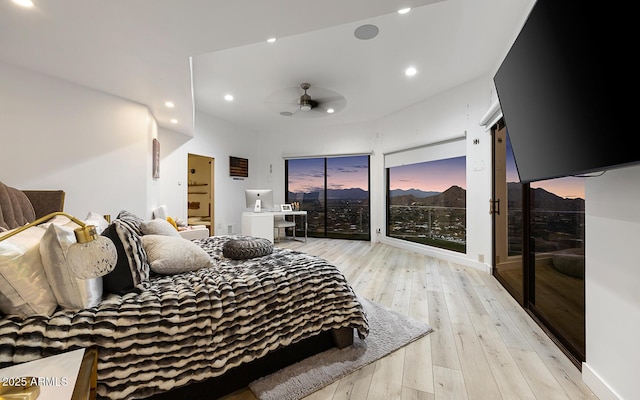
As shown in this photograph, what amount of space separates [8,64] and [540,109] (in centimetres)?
446

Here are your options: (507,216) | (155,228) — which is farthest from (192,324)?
(507,216)

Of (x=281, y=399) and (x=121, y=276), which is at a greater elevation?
(x=121, y=276)

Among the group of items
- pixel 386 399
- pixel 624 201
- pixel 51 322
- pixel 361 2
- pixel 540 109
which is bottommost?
pixel 386 399

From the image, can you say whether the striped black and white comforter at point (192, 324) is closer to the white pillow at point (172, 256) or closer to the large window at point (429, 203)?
the white pillow at point (172, 256)

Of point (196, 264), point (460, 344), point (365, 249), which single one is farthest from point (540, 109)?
point (365, 249)

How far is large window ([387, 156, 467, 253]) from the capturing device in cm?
440

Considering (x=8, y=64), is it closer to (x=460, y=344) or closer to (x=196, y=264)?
(x=196, y=264)

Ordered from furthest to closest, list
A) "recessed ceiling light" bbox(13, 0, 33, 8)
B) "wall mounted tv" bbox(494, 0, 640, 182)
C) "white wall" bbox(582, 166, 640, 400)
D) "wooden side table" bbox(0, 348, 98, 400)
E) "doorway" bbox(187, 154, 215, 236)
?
"doorway" bbox(187, 154, 215, 236)
"recessed ceiling light" bbox(13, 0, 33, 8)
"white wall" bbox(582, 166, 640, 400)
"wall mounted tv" bbox(494, 0, 640, 182)
"wooden side table" bbox(0, 348, 98, 400)

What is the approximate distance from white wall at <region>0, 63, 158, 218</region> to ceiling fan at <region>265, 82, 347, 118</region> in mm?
1909

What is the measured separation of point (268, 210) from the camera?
5566mm

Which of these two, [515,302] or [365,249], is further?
[365,249]

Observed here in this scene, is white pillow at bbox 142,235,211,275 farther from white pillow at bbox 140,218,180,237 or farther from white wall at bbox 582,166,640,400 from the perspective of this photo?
white wall at bbox 582,166,640,400

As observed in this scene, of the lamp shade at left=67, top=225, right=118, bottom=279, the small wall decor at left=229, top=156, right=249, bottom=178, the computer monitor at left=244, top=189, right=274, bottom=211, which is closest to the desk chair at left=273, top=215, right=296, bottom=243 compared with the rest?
the computer monitor at left=244, top=189, right=274, bottom=211

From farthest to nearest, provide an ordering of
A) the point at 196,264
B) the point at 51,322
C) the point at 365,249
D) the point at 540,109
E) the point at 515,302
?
the point at 365,249, the point at 515,302, the point at 196,264, the point at 540,109, the point at 51,322
